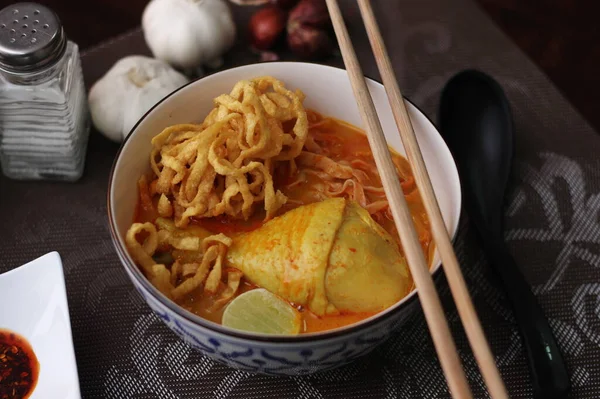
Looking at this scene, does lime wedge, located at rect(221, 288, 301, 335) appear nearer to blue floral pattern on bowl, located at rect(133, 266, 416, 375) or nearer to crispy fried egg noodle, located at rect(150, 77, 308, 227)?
blue floral pattern on bowl, located at rect(133, 266, 416, 375)

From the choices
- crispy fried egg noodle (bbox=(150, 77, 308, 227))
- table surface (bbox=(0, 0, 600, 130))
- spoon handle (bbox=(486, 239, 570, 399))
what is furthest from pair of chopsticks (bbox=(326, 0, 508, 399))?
table surface (bbox=(0, 0, 600, 130))

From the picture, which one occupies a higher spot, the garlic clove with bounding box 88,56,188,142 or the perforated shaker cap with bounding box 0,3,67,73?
the perforated shaker cap with bounding box 0,3,67,73

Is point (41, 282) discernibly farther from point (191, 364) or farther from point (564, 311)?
point (564, 311)

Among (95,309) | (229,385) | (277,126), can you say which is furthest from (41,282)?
(277,126)

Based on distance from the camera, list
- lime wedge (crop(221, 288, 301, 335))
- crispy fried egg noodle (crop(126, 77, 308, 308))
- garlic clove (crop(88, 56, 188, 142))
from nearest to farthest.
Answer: lime wedge (crop(221, 288, 301, 335)), crispy fried egg noodle (crop(126, 77, 308, 308)), garlic clove (crop(88, 56, 188, 142))

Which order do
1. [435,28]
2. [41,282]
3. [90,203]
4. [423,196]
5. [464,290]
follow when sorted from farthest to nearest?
[435,28] < [90,203] < [41,282] < [423,196] < [464,290]

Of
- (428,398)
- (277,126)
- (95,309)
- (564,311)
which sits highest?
(277,126)

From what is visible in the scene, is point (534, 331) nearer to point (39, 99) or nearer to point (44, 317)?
point (44, 317)
